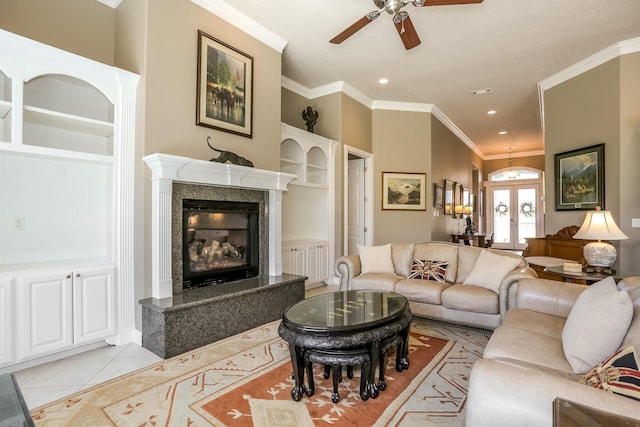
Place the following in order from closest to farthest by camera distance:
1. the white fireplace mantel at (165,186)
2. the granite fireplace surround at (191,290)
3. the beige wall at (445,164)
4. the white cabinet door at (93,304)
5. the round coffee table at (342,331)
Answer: the round coffee table at (342,331), the white cabinet door at (93,304), the granite fireplace surround at (191,290), the white fireplace mantel at (165,186), the beige wall at (445,164)

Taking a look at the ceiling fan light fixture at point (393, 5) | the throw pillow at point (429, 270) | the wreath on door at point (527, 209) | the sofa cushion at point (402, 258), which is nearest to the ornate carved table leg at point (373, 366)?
the throw pillow at point (429, 270)

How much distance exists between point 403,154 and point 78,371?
5.81 m

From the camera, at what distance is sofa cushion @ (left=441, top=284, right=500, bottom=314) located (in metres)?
3.11

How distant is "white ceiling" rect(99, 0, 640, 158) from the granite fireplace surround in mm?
1809

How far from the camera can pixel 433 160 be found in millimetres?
6617

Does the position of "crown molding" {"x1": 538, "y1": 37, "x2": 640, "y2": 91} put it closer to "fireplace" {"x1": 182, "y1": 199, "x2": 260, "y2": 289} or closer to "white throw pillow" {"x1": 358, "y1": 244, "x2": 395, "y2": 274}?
"white throw pillow" {"x1": 358, "y1": 244, "x2": 395, "y2": 274}

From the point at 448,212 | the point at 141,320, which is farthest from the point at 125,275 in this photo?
the point at 448,212

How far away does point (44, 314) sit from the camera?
253 cm

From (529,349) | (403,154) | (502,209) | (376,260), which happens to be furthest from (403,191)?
(502,209)

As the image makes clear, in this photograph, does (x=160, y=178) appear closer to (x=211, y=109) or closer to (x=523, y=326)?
(x=211, y=109)

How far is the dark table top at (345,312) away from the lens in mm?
2100

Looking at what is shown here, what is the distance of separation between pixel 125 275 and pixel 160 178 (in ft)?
3.06

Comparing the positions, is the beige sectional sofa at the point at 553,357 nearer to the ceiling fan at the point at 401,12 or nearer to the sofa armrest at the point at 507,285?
the sofa armrest at the point at 507,285

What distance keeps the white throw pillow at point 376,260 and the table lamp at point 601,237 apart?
6.69 feet
